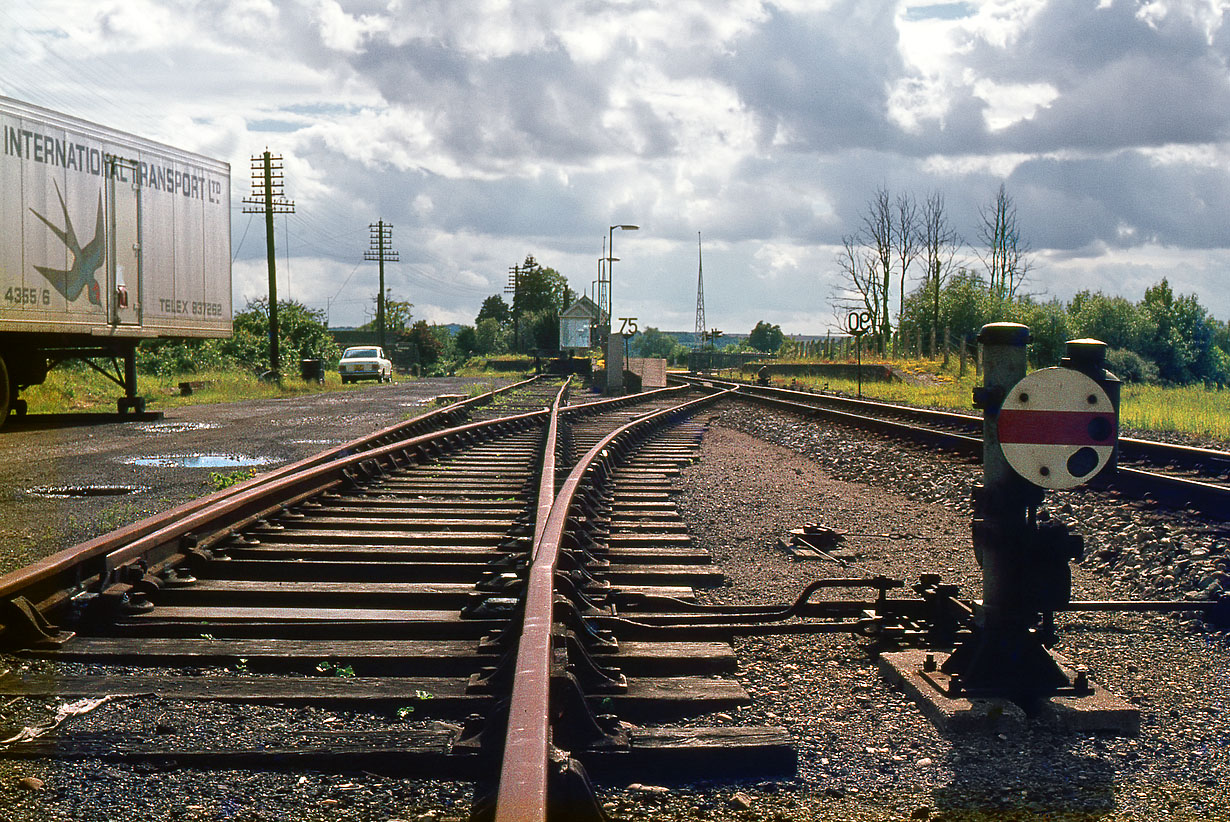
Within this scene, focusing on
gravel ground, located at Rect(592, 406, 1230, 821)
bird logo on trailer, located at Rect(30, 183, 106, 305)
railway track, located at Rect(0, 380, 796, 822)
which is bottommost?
gravel ground, located at Rect(592, 406, 1230, 821)

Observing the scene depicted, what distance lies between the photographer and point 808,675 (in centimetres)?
363

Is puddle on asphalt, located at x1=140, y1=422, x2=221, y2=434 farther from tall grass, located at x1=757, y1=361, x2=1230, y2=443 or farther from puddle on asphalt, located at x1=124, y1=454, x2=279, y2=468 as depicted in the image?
tall grass, located at x1=757, y1=361, x2=1230, y2=443

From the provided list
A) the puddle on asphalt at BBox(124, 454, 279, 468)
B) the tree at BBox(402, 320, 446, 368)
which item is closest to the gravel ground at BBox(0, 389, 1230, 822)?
the puddle on asphalt at BBox(124, 454, 279, 468)

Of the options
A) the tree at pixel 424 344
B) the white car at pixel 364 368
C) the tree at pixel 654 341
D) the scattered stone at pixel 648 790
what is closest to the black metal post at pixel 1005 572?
the scattered stone at pixel 648 790

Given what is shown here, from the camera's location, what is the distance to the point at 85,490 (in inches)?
321

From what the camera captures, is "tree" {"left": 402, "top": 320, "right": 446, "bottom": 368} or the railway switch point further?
"tree" {"left": 402, "top": 320, "right": 446, "bottom": 368}

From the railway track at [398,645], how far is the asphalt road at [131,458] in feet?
3.37

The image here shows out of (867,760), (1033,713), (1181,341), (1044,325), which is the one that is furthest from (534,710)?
(1181,341)

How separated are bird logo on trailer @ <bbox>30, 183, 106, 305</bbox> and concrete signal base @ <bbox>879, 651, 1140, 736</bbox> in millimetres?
13419

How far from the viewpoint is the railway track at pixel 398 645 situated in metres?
2.66

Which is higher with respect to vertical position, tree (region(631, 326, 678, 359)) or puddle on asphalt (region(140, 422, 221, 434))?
tree (region(631, 326, 678, 359))

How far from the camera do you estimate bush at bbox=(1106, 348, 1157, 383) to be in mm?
35044

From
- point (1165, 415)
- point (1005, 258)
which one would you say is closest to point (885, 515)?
point (1165, 415)

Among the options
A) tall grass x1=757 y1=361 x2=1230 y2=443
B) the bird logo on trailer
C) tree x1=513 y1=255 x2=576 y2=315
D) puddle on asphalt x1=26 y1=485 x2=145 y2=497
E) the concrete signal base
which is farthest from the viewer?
tree x1=513 y1=255 x2=576 y2=315
